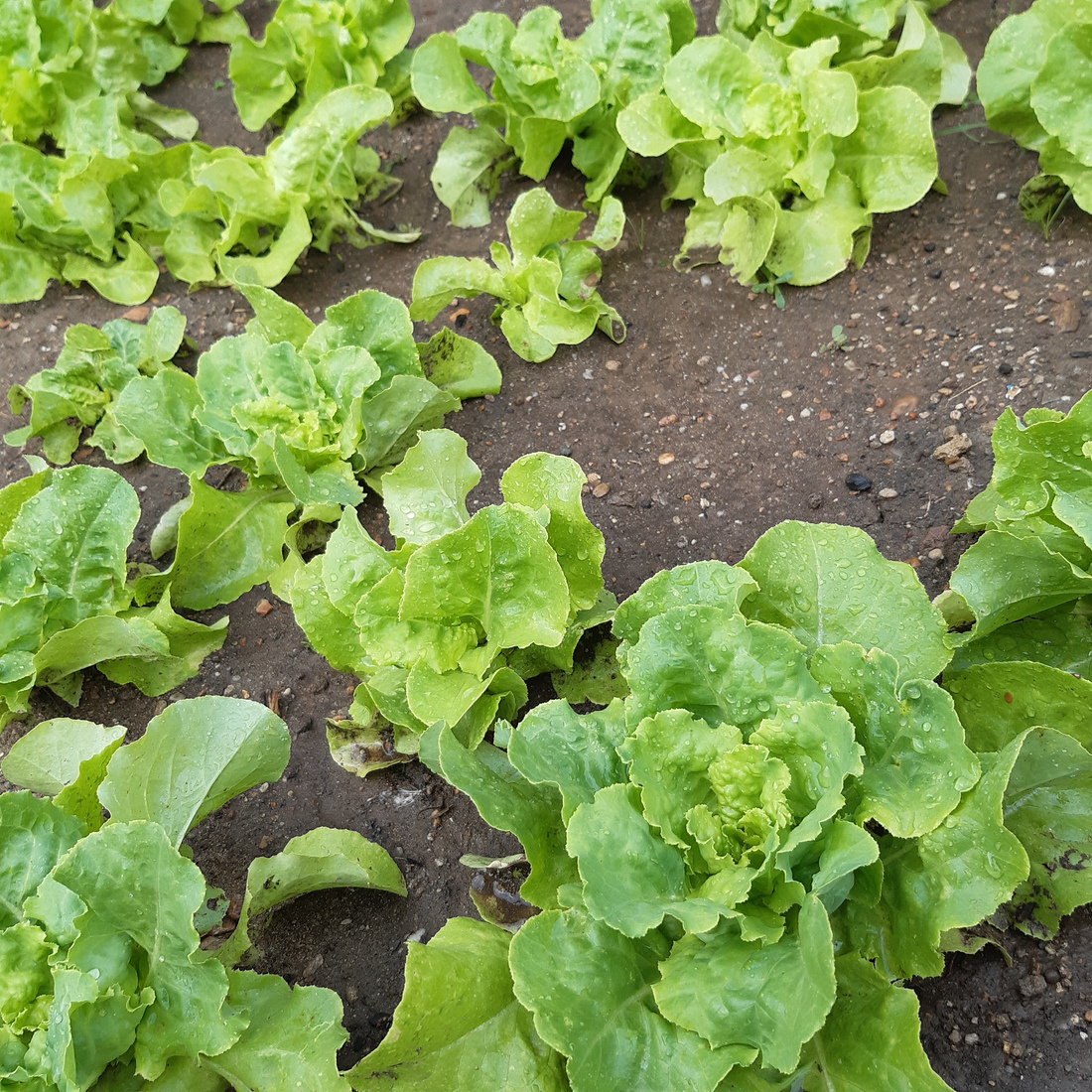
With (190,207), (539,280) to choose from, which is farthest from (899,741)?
(190,207)

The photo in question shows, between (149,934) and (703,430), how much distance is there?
6.60ft

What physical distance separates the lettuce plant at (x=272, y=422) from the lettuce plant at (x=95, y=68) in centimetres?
133

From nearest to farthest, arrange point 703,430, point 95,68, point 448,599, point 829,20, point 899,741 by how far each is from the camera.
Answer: point 899,741
point 448,599
point 703,430
point 829,20
point 95,68

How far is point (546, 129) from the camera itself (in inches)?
132

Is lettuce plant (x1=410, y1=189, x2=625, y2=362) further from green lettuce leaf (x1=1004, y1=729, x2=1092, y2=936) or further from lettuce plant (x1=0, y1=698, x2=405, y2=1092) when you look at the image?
green lettuce leaf (x1=1004, y1=729, x2=1092, y2=936)

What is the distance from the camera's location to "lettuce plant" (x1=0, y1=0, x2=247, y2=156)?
375 cm

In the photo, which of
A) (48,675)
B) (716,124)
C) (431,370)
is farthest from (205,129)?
(48,675)

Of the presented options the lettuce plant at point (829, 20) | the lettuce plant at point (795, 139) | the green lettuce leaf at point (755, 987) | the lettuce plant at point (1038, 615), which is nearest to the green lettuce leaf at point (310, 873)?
the green lettuce leaf at point (755, 987)

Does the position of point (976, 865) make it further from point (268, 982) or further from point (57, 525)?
point (57, 525)

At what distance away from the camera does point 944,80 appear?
134 inches

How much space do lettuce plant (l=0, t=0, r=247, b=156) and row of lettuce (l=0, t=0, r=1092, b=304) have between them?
1 centimetres

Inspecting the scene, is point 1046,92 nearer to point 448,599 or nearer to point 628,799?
point 448,599

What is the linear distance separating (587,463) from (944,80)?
6.50 ft

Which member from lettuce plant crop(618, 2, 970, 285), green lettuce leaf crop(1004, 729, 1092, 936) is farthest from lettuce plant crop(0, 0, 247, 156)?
green lettuce leaf crop(1004, 729, 1092, 936)
